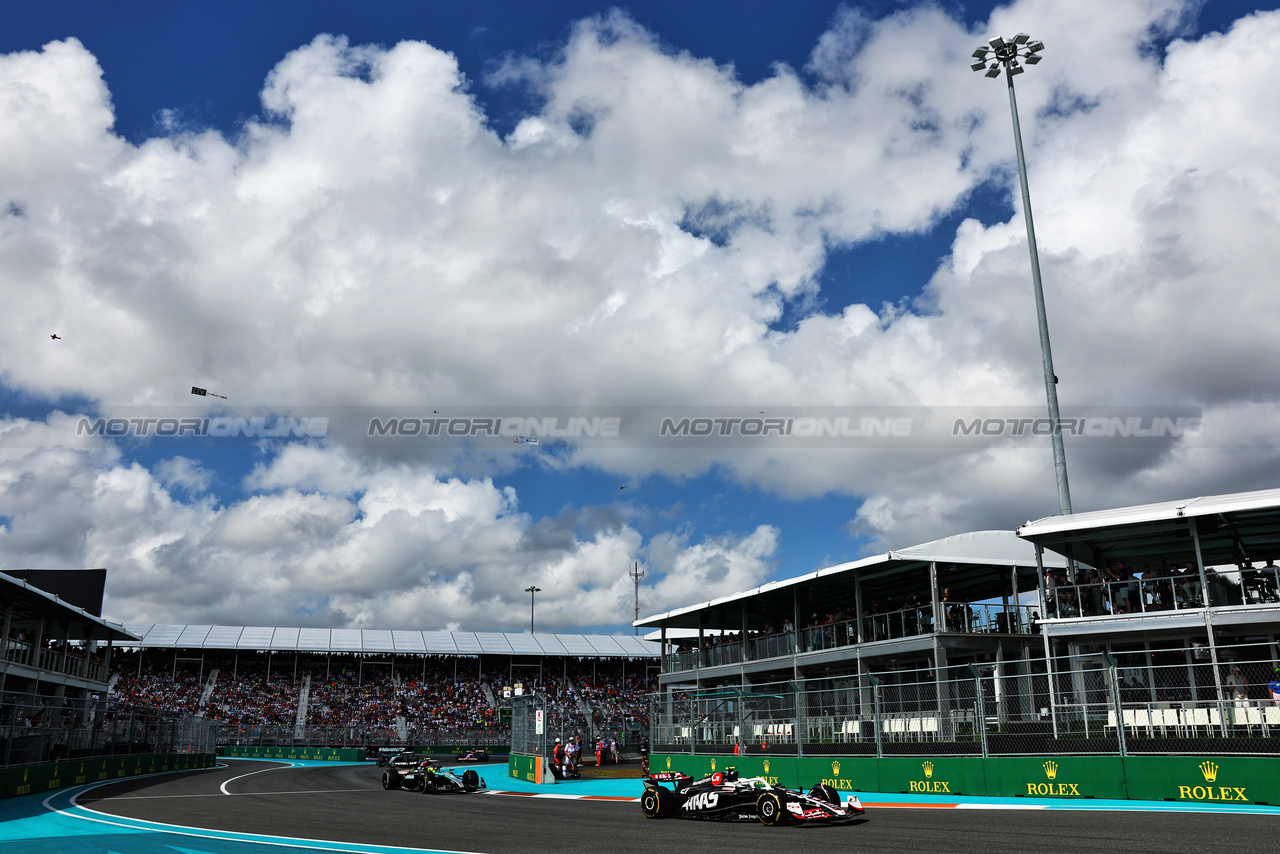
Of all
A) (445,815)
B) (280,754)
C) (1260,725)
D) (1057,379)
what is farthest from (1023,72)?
(280,754)

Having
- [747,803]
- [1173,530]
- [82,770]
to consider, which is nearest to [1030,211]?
[1173,530]

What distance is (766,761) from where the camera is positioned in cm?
2489

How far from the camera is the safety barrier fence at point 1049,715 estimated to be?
16828mm

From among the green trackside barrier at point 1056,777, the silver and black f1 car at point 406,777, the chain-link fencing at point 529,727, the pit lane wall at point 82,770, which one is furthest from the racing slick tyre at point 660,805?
the pit lane wall at point 82,770

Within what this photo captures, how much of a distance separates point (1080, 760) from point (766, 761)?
29.0 ft

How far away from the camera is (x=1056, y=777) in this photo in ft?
60.4

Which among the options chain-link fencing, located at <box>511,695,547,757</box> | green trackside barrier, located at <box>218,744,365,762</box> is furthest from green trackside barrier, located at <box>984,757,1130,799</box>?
→ green trackside barrier, located at <box>218,744,365,762</box>

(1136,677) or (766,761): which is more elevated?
(1136,677)

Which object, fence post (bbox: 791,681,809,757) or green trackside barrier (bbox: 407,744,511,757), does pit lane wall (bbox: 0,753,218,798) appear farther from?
fence post (bbox: 791,681,809,757)

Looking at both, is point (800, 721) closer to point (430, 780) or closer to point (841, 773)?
point (841, 773)

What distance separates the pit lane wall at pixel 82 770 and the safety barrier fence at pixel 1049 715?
17527mm

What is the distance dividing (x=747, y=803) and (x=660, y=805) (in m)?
1.94

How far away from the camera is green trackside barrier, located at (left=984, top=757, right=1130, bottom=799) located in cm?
1759

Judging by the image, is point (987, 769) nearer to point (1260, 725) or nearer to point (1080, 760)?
point (1080, 760)
